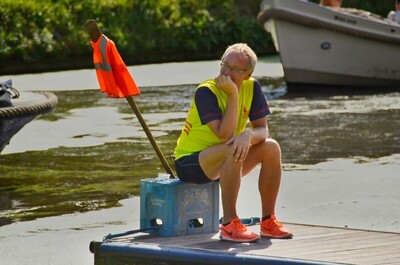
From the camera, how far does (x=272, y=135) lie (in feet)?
46.4

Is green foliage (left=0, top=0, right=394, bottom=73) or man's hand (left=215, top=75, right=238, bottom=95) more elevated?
man's hand (left=215, top=75, right=238, bottom=95)

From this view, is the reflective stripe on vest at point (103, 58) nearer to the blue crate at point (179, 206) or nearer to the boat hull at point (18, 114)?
the blue crate at point (179, 206)

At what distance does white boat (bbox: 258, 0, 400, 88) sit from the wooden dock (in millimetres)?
13981

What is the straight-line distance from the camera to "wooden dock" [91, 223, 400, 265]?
6.02 m

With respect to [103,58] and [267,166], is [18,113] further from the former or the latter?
[267,166]

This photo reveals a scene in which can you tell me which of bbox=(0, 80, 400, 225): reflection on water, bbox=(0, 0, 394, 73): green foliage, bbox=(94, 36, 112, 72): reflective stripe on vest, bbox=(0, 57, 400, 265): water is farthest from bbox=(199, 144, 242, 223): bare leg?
bbox=(0, 0, 394, 73): green foliage

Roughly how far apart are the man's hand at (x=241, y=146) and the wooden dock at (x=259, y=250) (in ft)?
1.35

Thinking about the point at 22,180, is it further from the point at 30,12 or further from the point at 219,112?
the point at 30,12

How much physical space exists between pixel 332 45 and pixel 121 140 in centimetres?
768

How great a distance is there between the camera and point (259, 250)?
6.26 metres

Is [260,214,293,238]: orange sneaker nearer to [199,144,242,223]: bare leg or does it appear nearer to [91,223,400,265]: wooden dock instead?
[91,223,400,265]: wooden dock

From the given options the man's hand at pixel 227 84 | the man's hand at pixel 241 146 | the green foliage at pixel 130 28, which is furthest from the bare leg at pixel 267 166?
the green foliage at pixel 130 28

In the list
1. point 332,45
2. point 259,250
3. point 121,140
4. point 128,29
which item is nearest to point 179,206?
point 259,250

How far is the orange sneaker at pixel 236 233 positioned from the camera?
6.54 m
